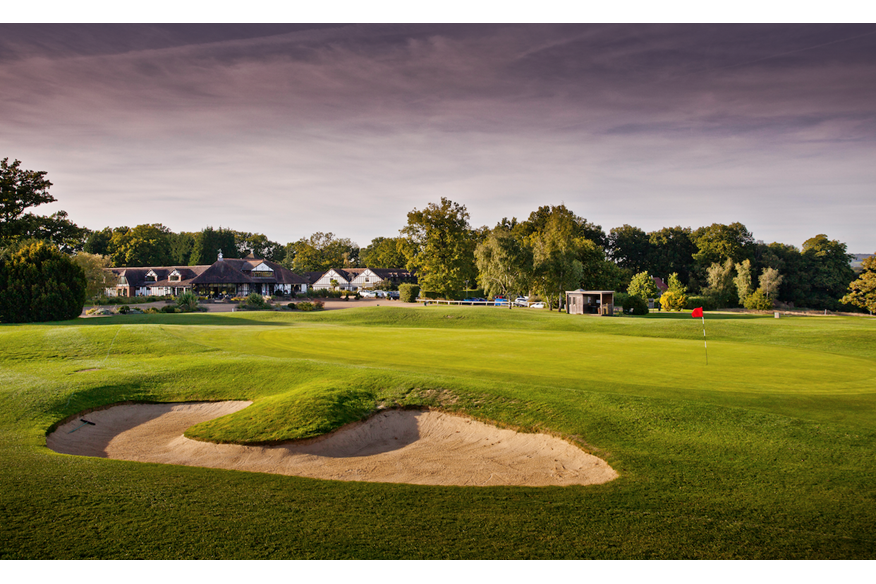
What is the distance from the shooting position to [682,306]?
6353 centimetres

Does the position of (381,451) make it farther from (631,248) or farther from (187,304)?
(631,248)

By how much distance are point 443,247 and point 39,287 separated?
44.8 meters

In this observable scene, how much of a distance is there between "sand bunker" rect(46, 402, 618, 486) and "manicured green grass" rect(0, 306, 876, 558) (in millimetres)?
385

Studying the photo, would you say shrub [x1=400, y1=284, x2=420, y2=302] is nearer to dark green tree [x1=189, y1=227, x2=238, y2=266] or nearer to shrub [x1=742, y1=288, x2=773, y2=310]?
shrub [x1=742, y1=288, x2=773, y2=310]

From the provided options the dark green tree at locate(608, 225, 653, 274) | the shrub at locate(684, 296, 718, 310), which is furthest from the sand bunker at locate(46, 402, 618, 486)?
the dark green tree at locate(608, 225, 653, 274)

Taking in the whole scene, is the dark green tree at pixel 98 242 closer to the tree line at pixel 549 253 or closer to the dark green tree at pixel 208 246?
the tree line at pixel 549 253

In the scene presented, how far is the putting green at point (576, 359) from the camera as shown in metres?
13.7

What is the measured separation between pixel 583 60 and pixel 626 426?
7.52m

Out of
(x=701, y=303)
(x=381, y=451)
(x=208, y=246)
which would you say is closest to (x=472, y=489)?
(x=381, y=451)

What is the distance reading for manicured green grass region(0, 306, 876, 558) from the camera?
5.05m

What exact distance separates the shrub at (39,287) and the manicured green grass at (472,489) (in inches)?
669

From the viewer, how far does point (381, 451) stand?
1040cm
